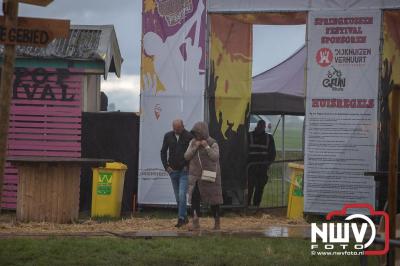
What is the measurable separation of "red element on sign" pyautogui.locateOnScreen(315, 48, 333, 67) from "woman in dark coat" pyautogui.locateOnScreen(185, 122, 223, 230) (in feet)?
11.0

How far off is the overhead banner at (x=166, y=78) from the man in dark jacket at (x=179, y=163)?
199 centimetres

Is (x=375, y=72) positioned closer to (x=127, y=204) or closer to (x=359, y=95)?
(x=359, y=95)

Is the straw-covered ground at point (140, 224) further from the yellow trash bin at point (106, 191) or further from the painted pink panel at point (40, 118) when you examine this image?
the painted pink panel at point (40, 118)

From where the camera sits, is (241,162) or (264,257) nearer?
(264,257)

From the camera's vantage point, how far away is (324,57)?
50.1 ft

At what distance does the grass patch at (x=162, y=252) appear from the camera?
33.5 feet

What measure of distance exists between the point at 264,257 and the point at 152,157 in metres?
6.05

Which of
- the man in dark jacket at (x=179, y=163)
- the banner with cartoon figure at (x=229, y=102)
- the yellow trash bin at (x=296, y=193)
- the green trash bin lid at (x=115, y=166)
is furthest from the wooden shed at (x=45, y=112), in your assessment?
the yellow trash bin at (x=296, y=193)

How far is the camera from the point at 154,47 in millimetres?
16047

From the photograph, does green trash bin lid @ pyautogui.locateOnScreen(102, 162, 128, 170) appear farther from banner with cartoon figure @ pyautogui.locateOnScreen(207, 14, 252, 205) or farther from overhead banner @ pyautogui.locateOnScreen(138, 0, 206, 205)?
banner with cartoon figure @ pyautogui.locateOnScreen(207, 14, 252, 205)

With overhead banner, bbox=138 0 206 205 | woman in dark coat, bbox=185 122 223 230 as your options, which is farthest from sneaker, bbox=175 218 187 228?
overhead banner, bbox=138 0 206 205

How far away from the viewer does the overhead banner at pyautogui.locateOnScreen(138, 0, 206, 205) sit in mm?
15930

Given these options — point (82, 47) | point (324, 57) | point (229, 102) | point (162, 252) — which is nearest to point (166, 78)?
point (229, 102)

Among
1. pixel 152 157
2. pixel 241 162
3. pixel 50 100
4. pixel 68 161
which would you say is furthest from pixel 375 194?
pixel 50 100
